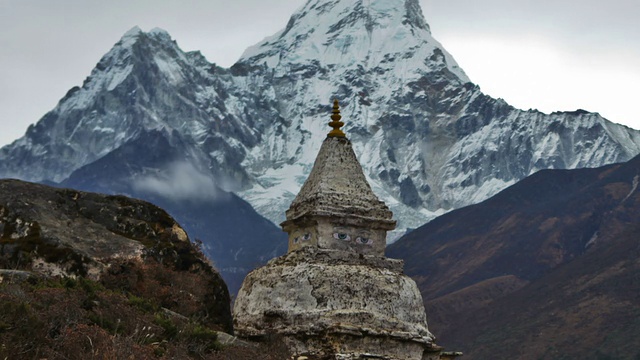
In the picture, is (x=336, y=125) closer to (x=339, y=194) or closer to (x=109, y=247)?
(x=339, y=194)

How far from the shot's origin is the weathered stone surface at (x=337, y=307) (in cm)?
2311

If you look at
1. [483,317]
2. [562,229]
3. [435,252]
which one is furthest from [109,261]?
[435,252]

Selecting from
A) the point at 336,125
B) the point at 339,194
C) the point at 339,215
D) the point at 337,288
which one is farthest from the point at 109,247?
the point at 336,125

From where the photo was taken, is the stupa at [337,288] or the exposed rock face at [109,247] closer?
the exposed rock face at [109,247]

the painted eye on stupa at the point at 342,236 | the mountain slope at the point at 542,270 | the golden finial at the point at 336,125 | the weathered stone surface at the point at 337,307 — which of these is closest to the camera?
the weathered stone surface at the point at 337,307

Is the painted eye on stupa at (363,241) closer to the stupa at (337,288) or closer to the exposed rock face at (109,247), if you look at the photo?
the stupa at (337,288)

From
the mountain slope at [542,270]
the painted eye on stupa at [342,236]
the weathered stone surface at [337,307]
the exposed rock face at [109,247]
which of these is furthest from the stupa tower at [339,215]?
the mountain slope at [542,270]

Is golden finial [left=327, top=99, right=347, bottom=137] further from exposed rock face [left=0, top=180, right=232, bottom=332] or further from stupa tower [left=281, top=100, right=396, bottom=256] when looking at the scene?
exposed rock face [left=0, top=180, right=232, bottom=332]

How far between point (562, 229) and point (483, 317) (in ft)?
117

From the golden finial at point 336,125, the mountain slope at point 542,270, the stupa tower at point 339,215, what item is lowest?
the stupa tower at point 339,215

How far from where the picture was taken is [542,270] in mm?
162750

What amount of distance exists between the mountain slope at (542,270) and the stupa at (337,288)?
79998mm

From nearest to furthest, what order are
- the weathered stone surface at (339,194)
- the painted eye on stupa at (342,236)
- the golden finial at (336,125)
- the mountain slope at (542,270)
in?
1. the painted eye on stupa at (342,236)
2. the weathered stone surface at (339,194)
3. the golden finial at (336,125)
4. the mountain slope at (542,270)

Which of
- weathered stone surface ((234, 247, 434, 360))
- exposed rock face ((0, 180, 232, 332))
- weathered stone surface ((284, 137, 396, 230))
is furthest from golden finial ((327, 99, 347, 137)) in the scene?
exposed rock face ((0, 180, 232, 332))
